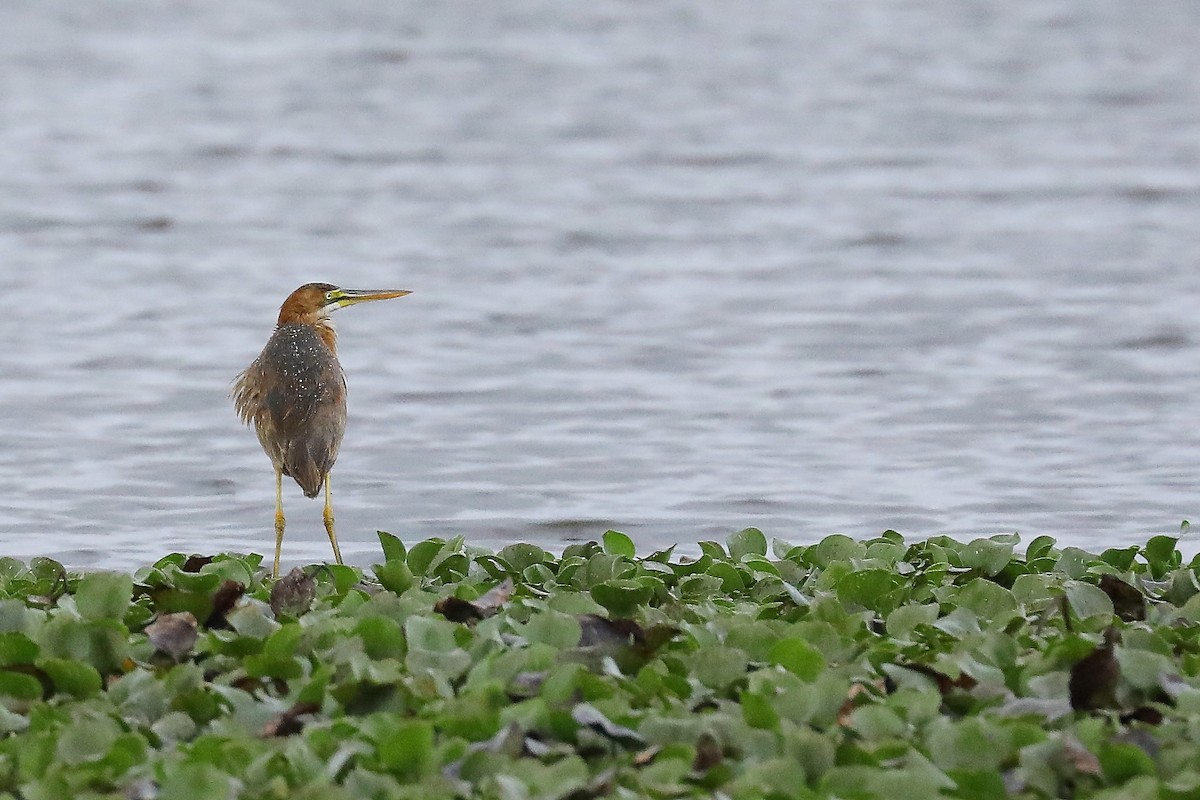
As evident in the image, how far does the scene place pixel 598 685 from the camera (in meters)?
5.01

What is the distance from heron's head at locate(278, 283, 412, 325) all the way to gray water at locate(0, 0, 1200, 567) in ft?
3.33

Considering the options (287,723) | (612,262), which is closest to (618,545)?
(287,723)

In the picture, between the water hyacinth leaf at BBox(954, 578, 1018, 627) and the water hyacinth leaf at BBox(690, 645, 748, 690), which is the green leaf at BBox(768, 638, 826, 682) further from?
the water hyacinth leaf at BBox(954, 578, 1018, 627)

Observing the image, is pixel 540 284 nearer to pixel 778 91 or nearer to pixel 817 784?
pixel 778 91

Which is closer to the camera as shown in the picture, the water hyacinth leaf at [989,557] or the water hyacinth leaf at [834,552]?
the water hyacinth leaf at [989,557]

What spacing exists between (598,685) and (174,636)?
1.21m

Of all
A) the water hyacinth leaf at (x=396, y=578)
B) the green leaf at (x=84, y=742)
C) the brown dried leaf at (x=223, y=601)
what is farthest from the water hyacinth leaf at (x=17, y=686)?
the water hyacinth leaf at (x=396, y=578)

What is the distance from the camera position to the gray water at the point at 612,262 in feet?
31.8

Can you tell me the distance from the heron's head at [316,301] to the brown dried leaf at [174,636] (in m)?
3.09

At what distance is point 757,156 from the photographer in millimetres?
17844

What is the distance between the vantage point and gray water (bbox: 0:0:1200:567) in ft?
31.8

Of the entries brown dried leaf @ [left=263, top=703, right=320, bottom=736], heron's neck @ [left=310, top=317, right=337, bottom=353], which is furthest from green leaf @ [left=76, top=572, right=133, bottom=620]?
heron's neck @ [left=310, top=317, right=337, bottom=353]

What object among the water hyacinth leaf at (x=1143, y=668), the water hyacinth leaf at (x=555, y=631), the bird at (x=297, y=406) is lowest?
the water hyacinth leaf at (x=1143, y=668)

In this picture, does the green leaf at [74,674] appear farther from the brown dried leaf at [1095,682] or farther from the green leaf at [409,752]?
the brown dried leaf at [1095,682]
